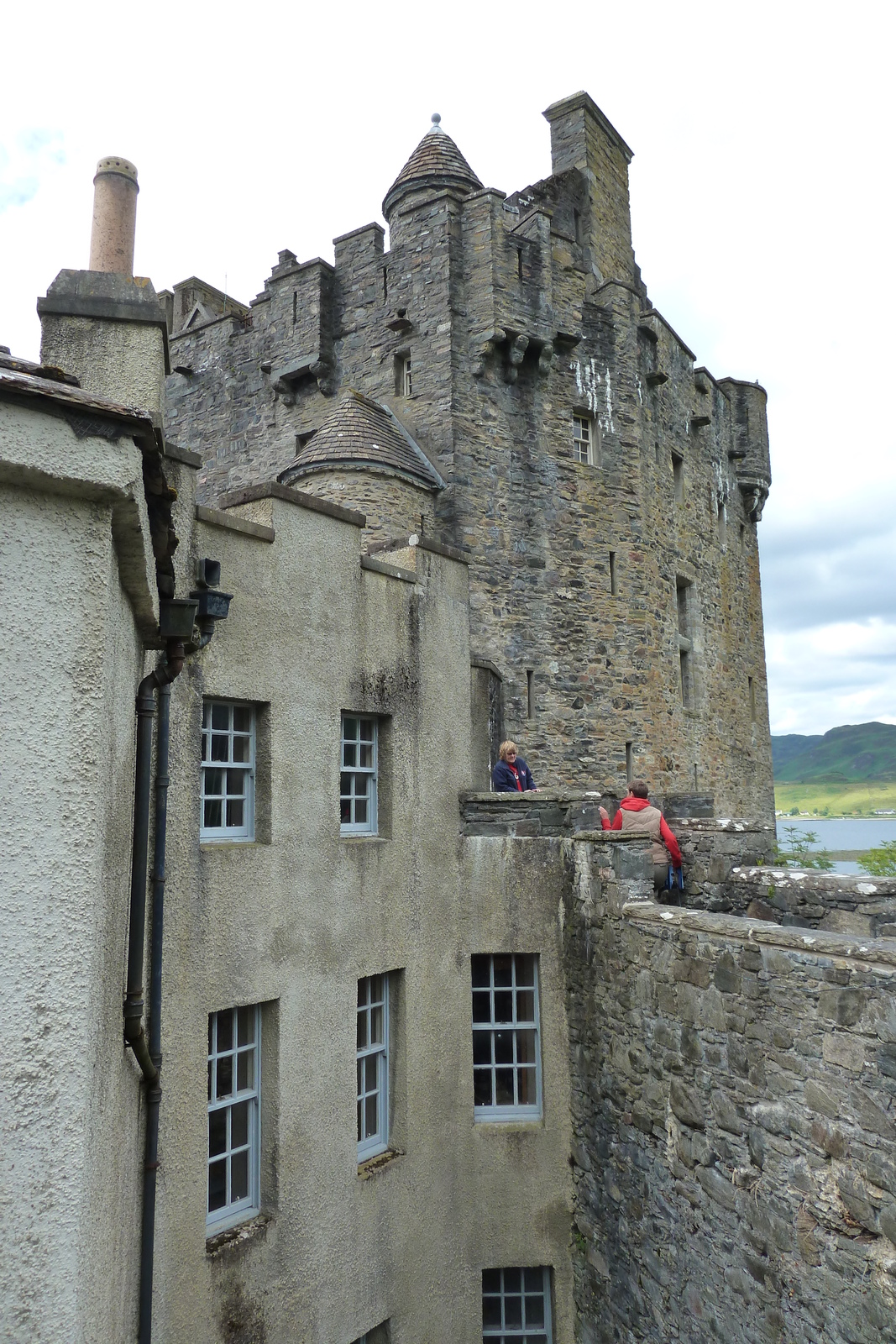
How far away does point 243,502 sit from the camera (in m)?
6.88

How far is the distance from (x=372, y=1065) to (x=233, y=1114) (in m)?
1.63

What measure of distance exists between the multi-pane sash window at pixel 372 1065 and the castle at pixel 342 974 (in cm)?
4

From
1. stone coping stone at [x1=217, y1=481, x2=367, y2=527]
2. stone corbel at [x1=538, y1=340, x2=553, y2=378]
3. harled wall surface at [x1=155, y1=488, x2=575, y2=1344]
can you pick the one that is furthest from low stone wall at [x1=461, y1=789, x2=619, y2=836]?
stone corbel at [x1=538, y1=340, x2=553, y2=378]

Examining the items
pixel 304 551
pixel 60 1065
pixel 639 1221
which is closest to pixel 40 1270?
pixel 60 1065

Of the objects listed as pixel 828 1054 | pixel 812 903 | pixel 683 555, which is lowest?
pixel 828 1054

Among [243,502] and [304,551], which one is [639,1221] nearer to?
[304,551]

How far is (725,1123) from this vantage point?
19.9 ft

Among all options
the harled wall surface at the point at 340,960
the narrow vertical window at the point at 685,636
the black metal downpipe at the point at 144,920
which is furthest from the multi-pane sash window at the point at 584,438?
the black metal downpipe at the point at 144,920

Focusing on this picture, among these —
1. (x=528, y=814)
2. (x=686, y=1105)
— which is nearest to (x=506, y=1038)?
(x=528, y=814)

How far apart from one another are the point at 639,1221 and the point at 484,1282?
7.55 ft

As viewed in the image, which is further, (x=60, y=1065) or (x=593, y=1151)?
(x=593, y=1151)

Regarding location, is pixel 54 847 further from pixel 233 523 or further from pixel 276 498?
pixel 276 498

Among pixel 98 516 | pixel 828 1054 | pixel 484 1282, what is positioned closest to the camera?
pixel 98 516

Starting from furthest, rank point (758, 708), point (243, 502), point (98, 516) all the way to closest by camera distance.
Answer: point (758, 708)
point (243, 502)
point (98, 516)
